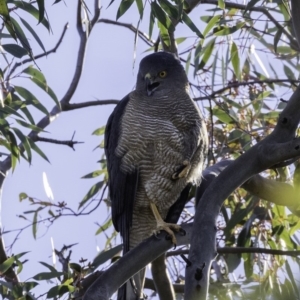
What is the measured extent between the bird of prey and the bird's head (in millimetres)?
98

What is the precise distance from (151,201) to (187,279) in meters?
1.13

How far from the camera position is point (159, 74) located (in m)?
3.76

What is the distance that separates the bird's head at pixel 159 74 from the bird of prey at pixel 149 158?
0.10m

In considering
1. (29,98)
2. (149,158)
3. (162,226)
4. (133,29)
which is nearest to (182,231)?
(162,226)

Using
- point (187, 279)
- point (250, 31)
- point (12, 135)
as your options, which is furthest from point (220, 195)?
point (250, 31)

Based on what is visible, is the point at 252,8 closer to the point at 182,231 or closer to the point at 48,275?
the point at 182,231

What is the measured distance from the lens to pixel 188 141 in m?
3.48

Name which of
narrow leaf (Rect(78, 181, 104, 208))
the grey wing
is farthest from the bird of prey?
narrow leaf (Rect(78, 181, 104, 208))

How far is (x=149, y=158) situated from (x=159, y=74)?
53cm

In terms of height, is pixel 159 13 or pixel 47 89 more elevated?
pixel 47 89

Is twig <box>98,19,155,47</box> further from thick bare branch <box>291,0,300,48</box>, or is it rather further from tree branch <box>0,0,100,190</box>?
thick bare branch <box>291,0,300,48</box>

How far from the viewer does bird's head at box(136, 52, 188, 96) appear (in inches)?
146

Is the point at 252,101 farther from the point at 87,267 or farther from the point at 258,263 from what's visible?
the point at 87,267

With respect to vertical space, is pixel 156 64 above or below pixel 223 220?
above
